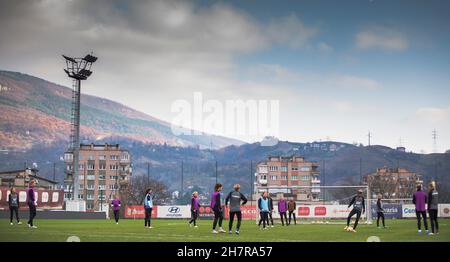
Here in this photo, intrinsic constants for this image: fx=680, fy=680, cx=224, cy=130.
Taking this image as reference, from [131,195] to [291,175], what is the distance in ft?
195

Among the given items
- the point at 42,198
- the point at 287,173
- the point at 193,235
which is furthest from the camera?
the point at 287,173

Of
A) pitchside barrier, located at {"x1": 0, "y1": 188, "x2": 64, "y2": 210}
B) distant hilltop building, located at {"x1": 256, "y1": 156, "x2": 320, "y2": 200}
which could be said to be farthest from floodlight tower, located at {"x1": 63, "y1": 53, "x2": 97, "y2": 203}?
distant hilltop building, located at {"x1": 256, "y1": 156, "x2": 320, "y2": 200}

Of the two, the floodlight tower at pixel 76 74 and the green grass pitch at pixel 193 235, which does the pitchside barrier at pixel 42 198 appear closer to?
the floodlight tower at pixel 76 74

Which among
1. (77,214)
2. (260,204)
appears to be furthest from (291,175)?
(260,204)

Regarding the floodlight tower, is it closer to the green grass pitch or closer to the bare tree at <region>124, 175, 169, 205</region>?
the green grass pitch

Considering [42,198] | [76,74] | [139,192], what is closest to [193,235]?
[42,198]

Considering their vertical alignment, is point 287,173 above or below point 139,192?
above

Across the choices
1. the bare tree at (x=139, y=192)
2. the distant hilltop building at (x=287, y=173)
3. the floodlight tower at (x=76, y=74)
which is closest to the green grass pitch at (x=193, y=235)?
the floodlight tower at (x=76, y=74)

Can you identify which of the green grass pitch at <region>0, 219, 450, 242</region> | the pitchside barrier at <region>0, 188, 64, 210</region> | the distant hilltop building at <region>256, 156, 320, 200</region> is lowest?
the green grass pitch at <region>0, 219, 450, 242</region>

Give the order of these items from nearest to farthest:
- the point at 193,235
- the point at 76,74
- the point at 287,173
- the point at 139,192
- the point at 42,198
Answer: the point at 193,235 < the point at 42,198 < the point at 76,74 < the point at 139,192 < the point at 287,173

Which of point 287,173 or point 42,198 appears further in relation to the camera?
point 287,173

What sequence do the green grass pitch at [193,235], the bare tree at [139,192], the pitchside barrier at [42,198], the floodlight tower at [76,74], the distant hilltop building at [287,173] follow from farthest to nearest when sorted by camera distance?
1. the distant hilltop building at [287,173]
2. the bare tree at [139,192]
3. the floodlight tower at [76,74]
4. the pitchside barrier at [42,198]
5. the green grass pitch at [193,235]

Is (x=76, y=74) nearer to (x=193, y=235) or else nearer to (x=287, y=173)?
(x=193, y=235)
